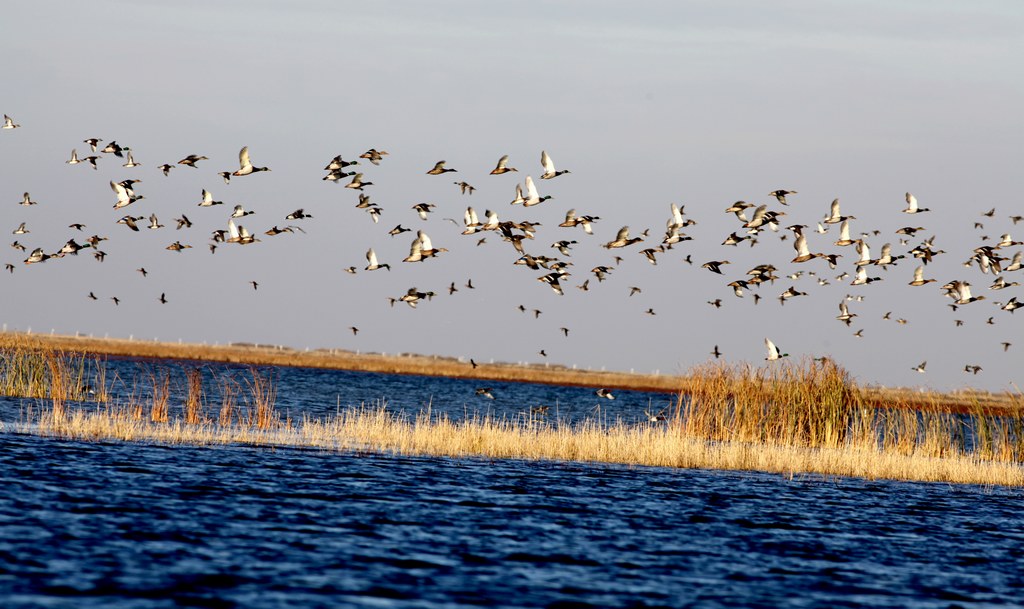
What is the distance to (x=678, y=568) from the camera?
1836 centimetres

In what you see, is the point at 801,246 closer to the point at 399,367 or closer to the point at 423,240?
the point at 423,240

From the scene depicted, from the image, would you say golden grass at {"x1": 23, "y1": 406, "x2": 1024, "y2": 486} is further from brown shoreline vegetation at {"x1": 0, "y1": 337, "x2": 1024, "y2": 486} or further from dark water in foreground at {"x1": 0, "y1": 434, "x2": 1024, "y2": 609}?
dark water in foreground at {"x1": 0, "y1": 434, "x2": 1024, "y2": 609}

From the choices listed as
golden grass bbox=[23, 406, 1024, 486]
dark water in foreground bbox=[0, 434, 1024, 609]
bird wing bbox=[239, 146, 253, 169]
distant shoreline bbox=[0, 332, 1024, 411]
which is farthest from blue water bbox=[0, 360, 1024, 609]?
distant shoreline bbox=[0, 332, 1024, 411]

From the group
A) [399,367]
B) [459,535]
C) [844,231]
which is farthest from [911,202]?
[399,367]

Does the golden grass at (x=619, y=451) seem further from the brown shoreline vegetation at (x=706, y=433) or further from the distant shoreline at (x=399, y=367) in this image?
the distant shoreline at (x=399, y=367)

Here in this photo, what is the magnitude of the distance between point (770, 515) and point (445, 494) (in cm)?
→ 632

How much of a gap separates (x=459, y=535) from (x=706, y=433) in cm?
1848

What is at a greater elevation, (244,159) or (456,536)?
(244,159)

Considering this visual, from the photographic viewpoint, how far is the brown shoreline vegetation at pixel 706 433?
32.5 meters

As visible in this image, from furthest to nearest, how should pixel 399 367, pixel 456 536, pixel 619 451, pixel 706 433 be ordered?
pixel 399 367, pixel 706 433, pixel 619 451, pixel 456 536

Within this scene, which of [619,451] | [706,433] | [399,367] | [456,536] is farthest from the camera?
[399,367]

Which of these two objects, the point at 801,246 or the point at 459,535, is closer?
the point at 459,535

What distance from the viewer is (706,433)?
37.5 m

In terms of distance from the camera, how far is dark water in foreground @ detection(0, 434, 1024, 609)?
1570cm
